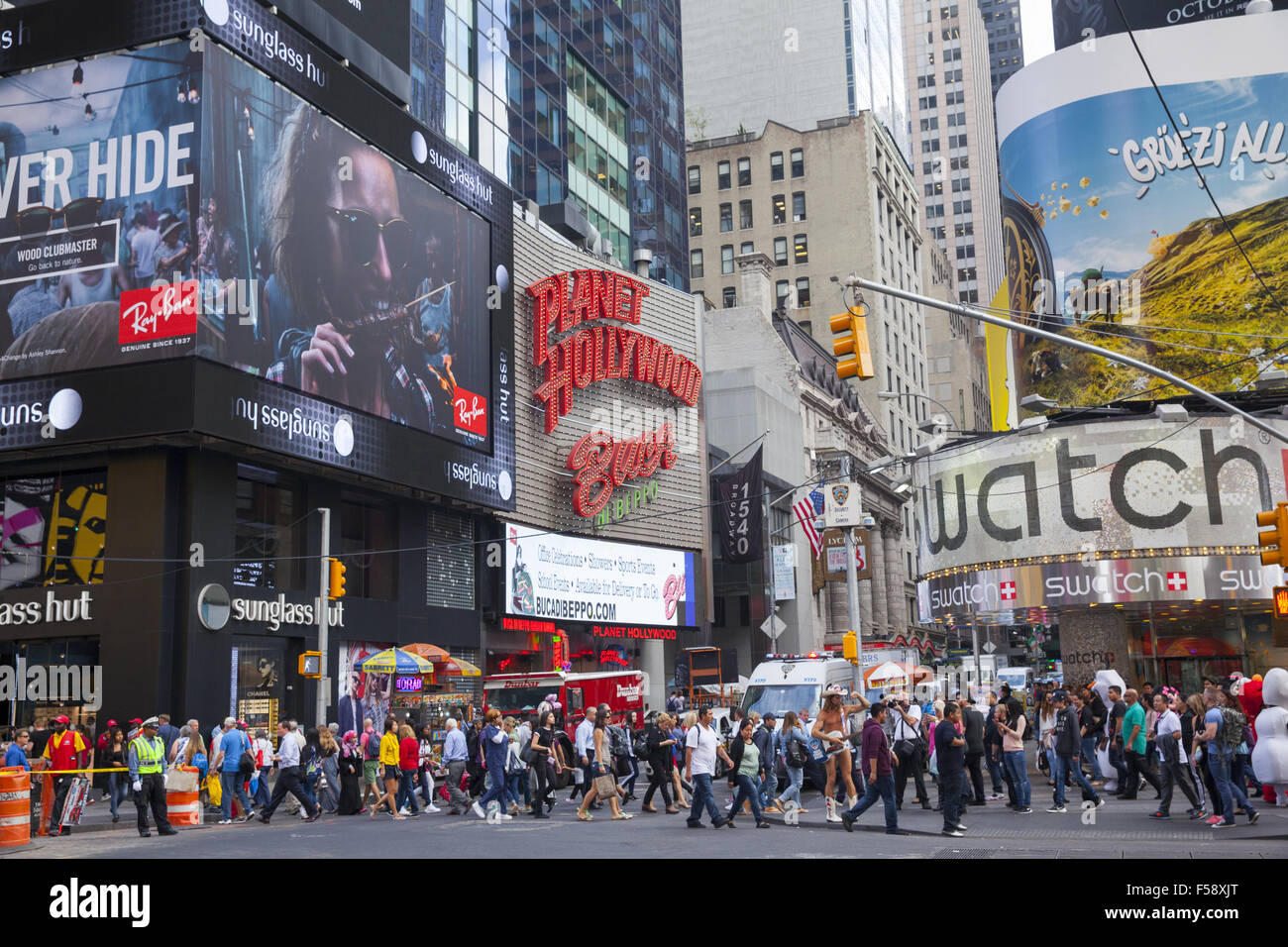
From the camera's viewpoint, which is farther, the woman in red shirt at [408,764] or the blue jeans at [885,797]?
the woman in red shirt at [408,764]

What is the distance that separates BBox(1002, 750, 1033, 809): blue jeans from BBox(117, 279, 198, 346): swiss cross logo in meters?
→ 21.1

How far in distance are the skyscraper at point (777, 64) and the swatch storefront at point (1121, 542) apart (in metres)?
76.4

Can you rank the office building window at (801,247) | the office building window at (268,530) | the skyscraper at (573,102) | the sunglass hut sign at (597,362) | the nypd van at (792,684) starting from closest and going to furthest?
the nypd van at (792,684) < the office building window at (268,530) < the sunglass hut sign at (597,362) < the skyscraper at (573,102) < the office building window at (801,247)

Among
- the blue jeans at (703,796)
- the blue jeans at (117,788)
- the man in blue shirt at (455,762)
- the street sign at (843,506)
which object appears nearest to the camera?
the blue jeans at (703,796)

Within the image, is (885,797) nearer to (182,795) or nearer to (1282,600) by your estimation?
(1282,600)

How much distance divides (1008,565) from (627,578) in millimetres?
18972

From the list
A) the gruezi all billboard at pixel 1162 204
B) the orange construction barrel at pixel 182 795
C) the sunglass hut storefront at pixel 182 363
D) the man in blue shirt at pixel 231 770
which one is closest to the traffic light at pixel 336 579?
the man in blue shirt at pixel 231 770

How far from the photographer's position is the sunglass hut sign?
1940 inches

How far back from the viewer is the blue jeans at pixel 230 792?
24.3m

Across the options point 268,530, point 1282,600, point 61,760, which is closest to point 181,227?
point 268,530

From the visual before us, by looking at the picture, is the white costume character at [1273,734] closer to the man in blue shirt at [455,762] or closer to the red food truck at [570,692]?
the man in blue shirt at [455,762]

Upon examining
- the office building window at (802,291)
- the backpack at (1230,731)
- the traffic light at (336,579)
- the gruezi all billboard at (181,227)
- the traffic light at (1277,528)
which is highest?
the office building window at (802,291)

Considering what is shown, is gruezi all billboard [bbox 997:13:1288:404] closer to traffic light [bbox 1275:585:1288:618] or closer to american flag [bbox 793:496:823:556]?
american flag [bbox 793:496:823:556]
